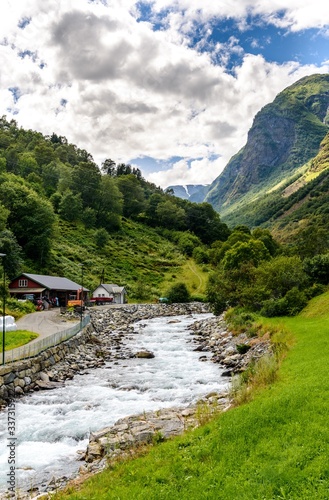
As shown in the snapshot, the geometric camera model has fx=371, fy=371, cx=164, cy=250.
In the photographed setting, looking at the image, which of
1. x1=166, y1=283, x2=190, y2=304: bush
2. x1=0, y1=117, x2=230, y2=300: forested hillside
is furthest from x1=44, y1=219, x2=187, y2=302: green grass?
x1=166, y1=283, x2=190, y2=304: bush

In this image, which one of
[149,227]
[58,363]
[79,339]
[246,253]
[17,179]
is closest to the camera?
[58,363]

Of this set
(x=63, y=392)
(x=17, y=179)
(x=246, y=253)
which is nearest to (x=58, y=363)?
(x=63, y=392)

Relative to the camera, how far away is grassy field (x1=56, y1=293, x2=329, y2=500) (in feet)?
30.2

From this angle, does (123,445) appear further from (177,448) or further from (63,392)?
(63,392)

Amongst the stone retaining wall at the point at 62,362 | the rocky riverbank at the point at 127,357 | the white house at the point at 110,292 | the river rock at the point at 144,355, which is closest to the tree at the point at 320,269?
the rocky riverbank at the point at 127,357

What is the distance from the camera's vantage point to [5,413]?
843 inches

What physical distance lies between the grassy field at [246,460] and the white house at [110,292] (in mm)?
78499

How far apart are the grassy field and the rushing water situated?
15.4 ft

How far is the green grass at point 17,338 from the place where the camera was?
31703 millimetres

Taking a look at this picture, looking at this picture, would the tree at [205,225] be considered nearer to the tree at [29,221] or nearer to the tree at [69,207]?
the tree at [69,207]

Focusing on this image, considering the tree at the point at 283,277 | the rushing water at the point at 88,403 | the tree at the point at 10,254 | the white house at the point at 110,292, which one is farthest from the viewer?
the white house at the point at 110,292

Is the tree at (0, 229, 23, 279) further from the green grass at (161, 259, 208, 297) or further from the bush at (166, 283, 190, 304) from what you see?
the green grass at (161, 259, 208, 297)

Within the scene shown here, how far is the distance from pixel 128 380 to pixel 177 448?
16001 millimetres

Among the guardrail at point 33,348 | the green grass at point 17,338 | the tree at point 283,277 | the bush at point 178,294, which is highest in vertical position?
the tree at point 283,277
